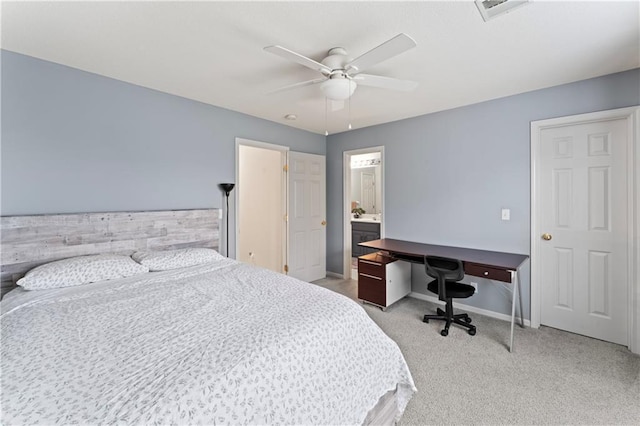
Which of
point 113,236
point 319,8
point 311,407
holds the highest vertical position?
point 319,8

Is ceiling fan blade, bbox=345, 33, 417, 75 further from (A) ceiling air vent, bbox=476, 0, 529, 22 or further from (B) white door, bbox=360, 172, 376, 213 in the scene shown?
(B) white door, bbox=360, 172, 376, 213

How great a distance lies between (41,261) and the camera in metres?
2.18

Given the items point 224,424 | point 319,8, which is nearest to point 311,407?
point 224,424

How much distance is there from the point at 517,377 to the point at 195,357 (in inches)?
92.3

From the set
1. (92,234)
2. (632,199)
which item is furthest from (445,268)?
(92,234)

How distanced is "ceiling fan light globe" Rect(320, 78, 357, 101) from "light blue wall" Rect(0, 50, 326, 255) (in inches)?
69.9

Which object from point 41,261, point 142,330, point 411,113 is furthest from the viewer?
point 411,113

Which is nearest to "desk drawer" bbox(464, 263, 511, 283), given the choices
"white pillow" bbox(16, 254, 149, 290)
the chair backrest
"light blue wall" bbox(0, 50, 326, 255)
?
the chair backrest

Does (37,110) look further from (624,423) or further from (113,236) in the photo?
(624,423)

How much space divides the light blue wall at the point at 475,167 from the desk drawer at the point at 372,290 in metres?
0.74

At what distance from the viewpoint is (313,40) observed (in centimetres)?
195

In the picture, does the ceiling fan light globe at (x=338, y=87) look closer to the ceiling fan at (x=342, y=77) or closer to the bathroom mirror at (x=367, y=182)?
the ceiling fan at (x=342, y=77)

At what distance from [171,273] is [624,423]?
3.25 m

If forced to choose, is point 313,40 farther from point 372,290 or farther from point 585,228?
point 585,228
